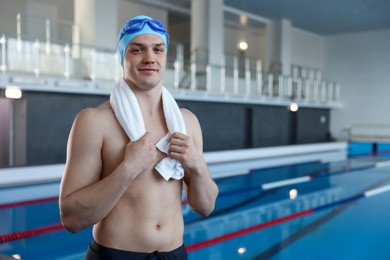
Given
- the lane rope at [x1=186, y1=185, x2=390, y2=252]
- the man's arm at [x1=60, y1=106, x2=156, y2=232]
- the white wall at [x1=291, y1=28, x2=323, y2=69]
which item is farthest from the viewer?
the white wall at [x1=291, y1=28, x2=323, y2=69]

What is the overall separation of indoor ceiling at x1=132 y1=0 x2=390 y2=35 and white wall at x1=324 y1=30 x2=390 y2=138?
1.14 m

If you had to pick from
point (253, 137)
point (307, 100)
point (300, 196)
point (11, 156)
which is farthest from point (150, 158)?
point (307, 100)

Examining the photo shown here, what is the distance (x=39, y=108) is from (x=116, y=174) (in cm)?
875

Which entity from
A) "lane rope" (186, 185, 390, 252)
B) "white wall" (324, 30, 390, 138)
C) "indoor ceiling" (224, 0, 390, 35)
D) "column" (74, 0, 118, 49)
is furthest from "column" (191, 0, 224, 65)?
"white wall" (324, 30, 390, 138)

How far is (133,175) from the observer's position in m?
1.19

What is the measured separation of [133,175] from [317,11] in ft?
58.7

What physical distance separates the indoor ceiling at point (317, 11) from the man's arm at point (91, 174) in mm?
14492

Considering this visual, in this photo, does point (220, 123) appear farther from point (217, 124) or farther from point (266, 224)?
point (266, 224)

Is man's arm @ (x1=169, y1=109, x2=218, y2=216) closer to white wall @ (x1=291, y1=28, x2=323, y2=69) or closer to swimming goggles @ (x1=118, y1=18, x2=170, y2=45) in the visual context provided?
swimming goggles @ (x1=118, y1=18, x2=170, y2=45)

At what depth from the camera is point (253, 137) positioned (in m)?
16.0

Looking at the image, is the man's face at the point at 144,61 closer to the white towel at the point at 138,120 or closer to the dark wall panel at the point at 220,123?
the white towel at the point at 138,120

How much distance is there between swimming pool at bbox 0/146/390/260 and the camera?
4.05 meters

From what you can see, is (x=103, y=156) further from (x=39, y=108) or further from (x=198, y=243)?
(x=39, y=108)

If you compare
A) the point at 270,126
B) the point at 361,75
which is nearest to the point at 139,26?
the point at 270,126
